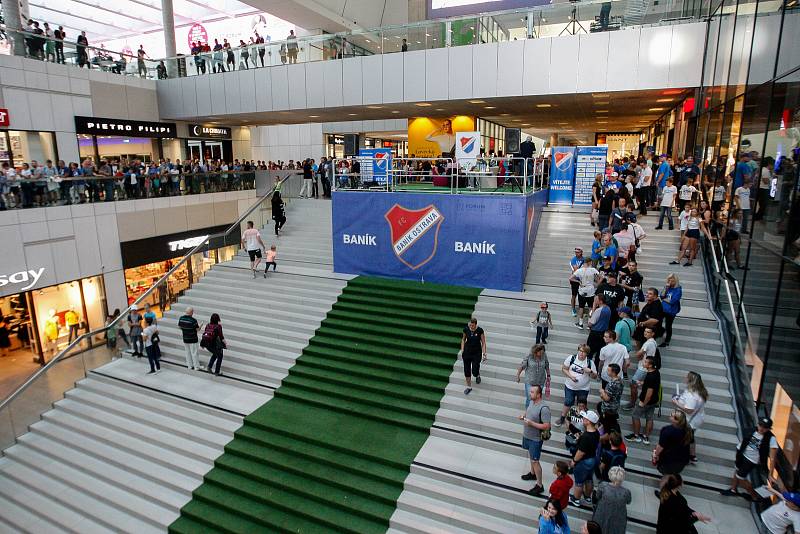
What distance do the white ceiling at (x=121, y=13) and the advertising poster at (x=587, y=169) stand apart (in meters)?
27.6

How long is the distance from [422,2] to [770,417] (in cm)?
3011

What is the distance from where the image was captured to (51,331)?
54.0ft

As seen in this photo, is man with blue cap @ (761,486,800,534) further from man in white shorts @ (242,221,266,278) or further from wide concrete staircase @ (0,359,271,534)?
man in white shorts @ (242,221,266,278)

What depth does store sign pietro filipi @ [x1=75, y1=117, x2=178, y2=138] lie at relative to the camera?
19.3 metres

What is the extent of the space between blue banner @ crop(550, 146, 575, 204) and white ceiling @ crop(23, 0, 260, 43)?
26.8 metres

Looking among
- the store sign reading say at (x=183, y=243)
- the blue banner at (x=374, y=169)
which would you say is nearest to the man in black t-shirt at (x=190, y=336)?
the blue banner at (x=374, y=169)

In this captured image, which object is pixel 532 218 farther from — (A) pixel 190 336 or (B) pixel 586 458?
(A) pixel 190 336

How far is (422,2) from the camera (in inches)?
1187

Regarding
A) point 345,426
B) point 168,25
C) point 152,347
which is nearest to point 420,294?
point 345,426

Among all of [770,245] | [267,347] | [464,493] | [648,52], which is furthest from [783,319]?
[648,52]

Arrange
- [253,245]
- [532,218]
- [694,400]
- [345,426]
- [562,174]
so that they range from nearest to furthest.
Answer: [694,400]
[345,426]
[532,218]
[253,245]
[562,174]

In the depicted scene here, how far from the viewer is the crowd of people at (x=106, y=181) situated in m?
14.7

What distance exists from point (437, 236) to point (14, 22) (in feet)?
57.7

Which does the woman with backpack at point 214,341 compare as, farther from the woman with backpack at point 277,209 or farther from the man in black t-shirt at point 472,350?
the woman with backpack at point 277,209
